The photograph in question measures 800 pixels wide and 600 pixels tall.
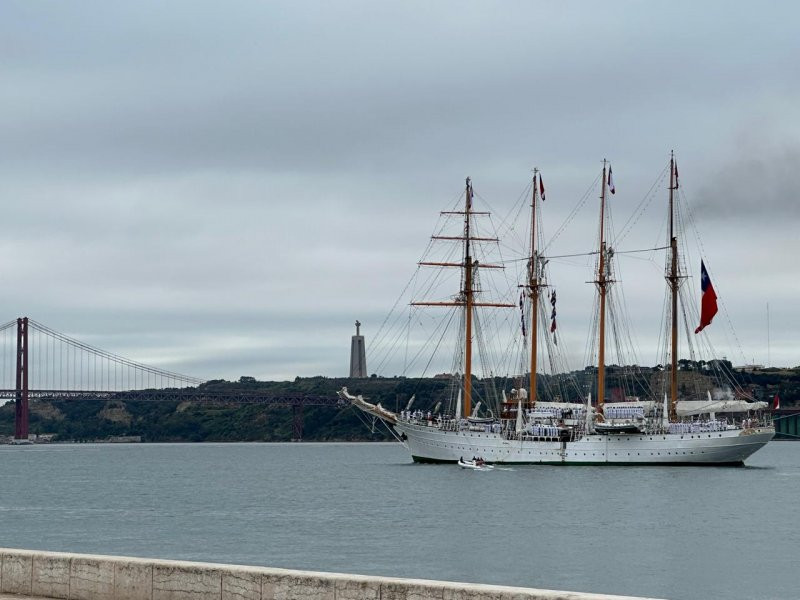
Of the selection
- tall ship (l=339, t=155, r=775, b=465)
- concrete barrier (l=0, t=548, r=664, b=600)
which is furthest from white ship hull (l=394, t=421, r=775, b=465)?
concrete barrier (l=0, t=548, r=664, b=600)

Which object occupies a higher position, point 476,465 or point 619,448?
point 619,448

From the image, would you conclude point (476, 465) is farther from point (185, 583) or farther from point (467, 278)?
point (185, 583)

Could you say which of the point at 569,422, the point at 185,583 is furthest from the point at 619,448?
the point at 185,583

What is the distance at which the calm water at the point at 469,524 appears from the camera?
116 feet

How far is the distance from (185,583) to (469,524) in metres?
36.9

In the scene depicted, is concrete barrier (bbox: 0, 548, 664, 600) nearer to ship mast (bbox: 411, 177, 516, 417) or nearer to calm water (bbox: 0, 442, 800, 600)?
calm water (bbox: 0, 442, 800, 600)

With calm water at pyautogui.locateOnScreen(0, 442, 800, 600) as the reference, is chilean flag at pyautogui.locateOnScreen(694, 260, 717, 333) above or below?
above

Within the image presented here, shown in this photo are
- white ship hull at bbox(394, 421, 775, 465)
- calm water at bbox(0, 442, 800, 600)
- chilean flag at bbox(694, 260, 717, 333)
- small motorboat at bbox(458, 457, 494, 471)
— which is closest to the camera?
calm water at bbox(0, 442, 800, 600)

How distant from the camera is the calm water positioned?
35.3 metres

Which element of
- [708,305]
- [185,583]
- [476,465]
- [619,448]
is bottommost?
[476,465]

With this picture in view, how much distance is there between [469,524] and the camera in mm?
50219

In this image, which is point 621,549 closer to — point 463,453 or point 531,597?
point 531,597

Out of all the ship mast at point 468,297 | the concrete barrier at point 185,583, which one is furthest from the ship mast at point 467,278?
the concrete barrier at point 185,583

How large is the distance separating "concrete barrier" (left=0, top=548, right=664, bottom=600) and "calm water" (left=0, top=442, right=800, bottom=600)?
61.3 feet
